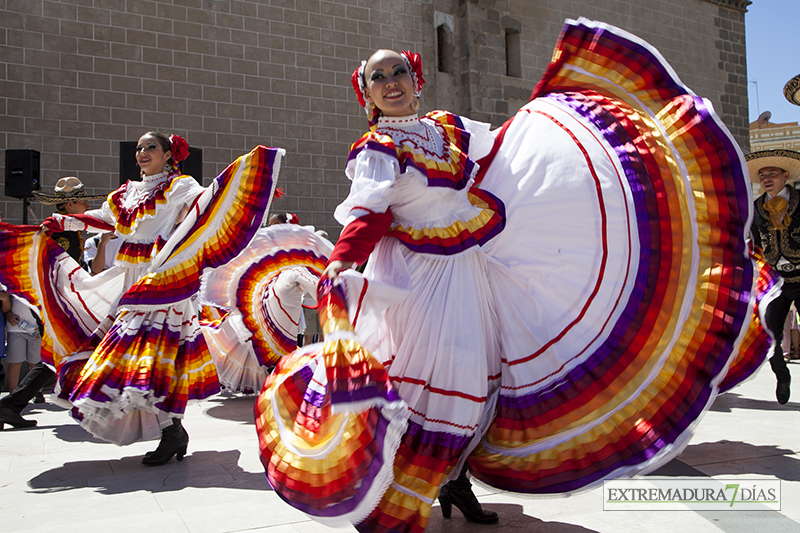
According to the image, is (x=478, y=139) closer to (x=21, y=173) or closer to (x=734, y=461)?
(x=734, y=461)

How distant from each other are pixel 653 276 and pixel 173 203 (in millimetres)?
2529

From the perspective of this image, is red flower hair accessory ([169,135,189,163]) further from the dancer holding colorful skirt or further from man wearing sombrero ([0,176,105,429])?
man wearing sombrero ([0,176,105,429])

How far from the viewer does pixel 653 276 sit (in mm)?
2162

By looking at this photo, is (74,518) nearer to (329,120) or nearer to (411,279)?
(411,279)

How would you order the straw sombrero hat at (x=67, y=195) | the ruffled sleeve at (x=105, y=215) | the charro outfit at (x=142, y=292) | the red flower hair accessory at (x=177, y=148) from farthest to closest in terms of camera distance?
1. the straw sombrero hat at (x=67, y=195)
2. the ruffled sleeve at (x=105, y=215)
3. the red flower hair accessory at (x=177, y=148)
4. the charro outfit at (x=142, y=292)

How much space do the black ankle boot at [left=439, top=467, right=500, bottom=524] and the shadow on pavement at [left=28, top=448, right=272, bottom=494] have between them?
0.97m

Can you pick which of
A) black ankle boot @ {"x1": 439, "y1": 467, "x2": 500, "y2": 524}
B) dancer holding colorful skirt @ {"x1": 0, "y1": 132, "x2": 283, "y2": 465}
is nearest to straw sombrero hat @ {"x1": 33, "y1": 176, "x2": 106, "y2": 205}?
dancer holding colorful skirt @ {"x1": 0, "y1": 132, "x2": 283, "y2": 465}

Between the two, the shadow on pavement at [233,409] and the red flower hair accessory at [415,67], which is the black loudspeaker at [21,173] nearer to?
the shadow on pavement at [233,409]

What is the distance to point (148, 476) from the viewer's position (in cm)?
315

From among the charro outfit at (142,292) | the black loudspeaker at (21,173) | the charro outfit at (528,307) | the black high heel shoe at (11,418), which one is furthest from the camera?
the black loudspeaker at (21,173)

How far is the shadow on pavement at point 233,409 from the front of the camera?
471cm

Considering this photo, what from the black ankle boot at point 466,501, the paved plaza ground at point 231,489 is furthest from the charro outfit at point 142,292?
the black ankle boot at point 466,501

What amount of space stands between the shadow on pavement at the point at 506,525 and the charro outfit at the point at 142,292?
1.57 m

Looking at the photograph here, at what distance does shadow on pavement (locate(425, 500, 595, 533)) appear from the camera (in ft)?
7.33
